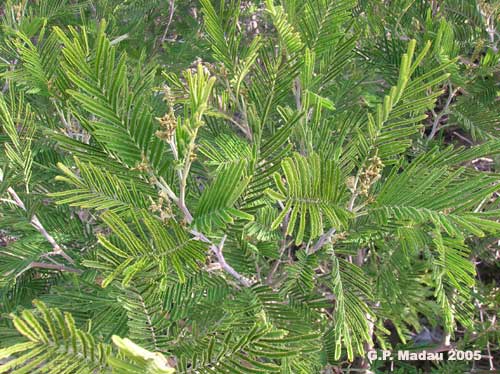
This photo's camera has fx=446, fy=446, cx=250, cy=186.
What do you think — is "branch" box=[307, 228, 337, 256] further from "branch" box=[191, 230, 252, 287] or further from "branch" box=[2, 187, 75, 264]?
"branch" box=[2, 187, 75, 264]

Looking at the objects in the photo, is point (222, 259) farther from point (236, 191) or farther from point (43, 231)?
point (43, 231)

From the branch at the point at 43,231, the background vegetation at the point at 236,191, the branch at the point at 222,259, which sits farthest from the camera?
the branch at the point at 43,231

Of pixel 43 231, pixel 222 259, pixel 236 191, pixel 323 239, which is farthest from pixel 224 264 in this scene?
pixel 43 231

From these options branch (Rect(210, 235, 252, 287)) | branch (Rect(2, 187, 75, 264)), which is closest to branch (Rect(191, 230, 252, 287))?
branch (Rect(210, 235, 252, 287))

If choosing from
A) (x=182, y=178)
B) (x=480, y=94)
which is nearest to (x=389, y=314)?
(x=480, y=94)

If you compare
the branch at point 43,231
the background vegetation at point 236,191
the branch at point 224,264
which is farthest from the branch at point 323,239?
the branch at point 43,231

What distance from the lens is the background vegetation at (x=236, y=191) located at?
22.5 inches

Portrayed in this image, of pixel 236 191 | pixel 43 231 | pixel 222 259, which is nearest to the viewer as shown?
pixel 236 191

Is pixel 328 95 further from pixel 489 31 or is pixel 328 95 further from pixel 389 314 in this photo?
pixel 389 314

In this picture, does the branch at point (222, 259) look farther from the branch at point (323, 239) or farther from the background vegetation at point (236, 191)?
the branch at point (323, 239)

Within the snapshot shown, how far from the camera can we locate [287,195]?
1.90ft

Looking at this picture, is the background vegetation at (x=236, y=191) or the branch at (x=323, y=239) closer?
the background vegetation at (x=236, y=191)

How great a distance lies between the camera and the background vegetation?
57 centimetres

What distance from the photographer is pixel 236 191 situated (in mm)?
552
